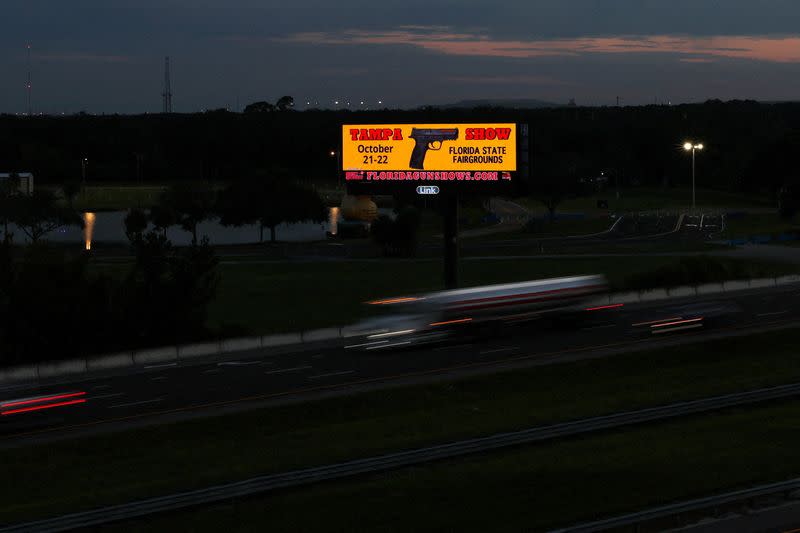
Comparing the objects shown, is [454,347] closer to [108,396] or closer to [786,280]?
[108,396]

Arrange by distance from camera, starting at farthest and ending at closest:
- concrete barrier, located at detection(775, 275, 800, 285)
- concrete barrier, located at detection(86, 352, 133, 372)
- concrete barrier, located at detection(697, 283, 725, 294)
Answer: concrete barrier, located at detection(775, 275, 800, 285)
concrete barrier, located at detection(697, 283, 725, 294)
concrete barrier, located at detection(86, 352, 133, 372)

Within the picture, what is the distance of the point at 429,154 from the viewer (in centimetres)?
4731

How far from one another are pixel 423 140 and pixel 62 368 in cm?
1925

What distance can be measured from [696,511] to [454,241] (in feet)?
105

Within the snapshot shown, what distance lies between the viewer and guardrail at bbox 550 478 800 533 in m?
14.7

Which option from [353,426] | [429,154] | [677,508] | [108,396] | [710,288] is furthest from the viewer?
[710,288]

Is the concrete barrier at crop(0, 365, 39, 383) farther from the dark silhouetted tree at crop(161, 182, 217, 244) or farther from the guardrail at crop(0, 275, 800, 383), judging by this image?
the dark silhouetted tree at crop(161, 182, 217, 244)

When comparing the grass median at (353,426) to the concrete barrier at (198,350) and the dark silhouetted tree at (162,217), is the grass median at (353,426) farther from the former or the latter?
the dark silhouetted tree at (162,217)

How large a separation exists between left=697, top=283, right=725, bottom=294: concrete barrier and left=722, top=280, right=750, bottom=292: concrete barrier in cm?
32

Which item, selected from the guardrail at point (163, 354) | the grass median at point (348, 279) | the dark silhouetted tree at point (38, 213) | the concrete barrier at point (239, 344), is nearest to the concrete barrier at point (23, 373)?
the guardrail at point (163, 354)

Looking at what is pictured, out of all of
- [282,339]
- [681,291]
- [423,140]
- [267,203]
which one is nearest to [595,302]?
[282,339]

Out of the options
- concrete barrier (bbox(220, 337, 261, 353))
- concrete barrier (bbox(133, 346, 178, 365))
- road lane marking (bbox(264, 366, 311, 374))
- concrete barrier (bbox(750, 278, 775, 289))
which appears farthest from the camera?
concrete barrier (bbox(750, 278, 775, 289))

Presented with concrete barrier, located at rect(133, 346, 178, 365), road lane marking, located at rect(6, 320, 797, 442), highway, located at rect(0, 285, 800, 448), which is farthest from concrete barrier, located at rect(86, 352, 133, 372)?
road lane marking, located at rect(6, 320, 797, 442)

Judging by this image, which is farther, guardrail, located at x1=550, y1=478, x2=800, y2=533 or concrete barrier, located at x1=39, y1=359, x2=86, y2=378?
concrete barrier, located at x1=39, y1=359, x2=86, y2=378
